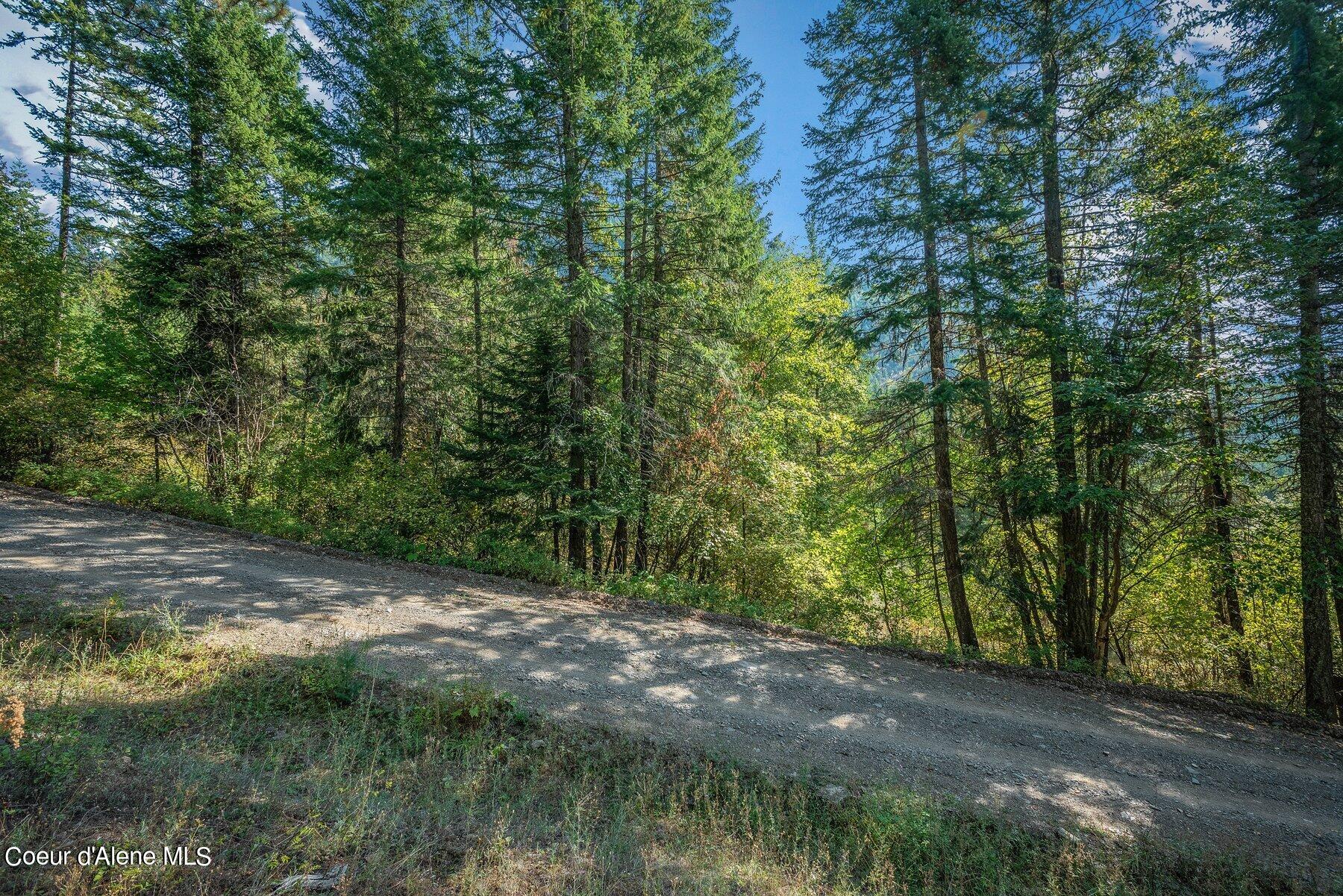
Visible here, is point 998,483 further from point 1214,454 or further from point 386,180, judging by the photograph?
point 386,180

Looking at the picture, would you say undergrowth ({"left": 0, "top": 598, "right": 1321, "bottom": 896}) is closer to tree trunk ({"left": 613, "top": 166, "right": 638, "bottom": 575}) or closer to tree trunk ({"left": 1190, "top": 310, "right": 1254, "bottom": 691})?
tree trunk ({"left": 1190, "top": 310, "right": 1254, "bottom": 691})

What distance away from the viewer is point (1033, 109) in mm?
8312

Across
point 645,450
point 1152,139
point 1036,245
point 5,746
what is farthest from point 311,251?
point 1152,139

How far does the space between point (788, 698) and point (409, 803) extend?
4102 mm

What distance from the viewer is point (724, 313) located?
39.1 ft

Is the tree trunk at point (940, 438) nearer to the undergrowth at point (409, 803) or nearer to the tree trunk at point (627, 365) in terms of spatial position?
the undergrowth at point (409, 803)

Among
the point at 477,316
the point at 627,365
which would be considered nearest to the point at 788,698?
the point at 627,365

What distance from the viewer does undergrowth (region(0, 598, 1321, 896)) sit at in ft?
9.50

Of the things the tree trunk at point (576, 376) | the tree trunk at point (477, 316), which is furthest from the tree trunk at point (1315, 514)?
the tree trunk at point (477, 316)

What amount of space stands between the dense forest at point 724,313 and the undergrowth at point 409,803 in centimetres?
459

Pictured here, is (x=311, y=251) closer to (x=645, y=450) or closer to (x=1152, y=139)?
(x=645, y=450)

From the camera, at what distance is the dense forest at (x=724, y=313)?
→ 23.2 ft

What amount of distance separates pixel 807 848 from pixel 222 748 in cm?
449

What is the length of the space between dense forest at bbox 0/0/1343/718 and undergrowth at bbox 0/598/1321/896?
4.59m
